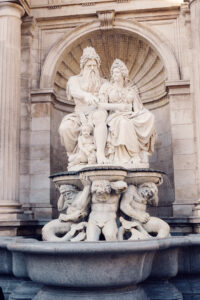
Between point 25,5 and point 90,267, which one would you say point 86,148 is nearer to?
point 90,267

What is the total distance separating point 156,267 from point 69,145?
272 centimetres

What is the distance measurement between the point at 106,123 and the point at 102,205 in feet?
5.14

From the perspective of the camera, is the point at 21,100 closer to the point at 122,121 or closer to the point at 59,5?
the point at 59,5

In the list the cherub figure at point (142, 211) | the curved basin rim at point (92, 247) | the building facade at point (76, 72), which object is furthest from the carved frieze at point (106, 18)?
the curved basin rim at point (92, 247)

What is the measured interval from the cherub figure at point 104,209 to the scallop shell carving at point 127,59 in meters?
4.13

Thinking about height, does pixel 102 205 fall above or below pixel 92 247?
above

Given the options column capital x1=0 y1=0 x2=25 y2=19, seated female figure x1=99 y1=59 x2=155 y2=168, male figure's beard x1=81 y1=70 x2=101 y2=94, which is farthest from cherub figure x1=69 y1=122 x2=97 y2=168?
column capital x1=0 y1=0 x2=25 y2=19

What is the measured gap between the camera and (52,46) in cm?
834

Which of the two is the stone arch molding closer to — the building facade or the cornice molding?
the building facade

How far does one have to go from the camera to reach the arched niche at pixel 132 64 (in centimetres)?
794

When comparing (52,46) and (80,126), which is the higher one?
(52,46)

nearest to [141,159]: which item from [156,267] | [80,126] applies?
[80,126]

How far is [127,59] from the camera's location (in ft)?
28.4

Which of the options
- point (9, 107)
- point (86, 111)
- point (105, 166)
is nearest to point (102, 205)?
point (105, 166)
